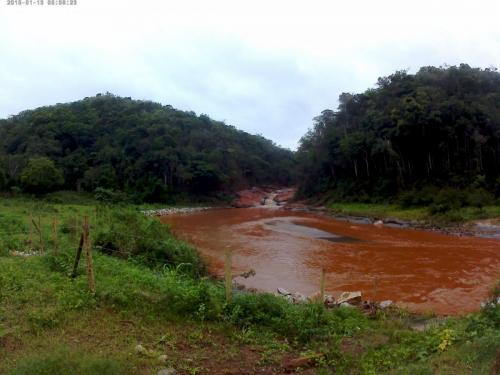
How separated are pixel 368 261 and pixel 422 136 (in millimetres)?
25156

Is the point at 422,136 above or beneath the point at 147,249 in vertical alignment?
above

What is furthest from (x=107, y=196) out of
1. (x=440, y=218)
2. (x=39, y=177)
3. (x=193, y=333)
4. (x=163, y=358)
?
(x=163, y=358)

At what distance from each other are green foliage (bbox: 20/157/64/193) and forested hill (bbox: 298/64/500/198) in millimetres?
31604

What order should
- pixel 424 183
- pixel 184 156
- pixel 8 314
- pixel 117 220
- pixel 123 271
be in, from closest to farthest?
pixel 8 314 < pixel 123 271 < pixel 117 220 < pixel 424 183 < pixel 184 156

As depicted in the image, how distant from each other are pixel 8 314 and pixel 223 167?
59340mm

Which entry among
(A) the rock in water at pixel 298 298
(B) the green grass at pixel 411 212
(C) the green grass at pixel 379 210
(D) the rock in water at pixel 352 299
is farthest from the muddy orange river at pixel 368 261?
(C) the green grass at pixel 379 210

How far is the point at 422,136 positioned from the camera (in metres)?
42.7

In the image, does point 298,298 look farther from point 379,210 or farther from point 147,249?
point 379,210

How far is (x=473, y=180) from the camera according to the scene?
38750 mm

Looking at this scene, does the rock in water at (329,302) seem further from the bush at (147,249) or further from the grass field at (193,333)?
the bush at (147,249)

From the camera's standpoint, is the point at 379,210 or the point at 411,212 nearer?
the point at 411,212

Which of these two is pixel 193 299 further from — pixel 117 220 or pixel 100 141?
pixel 100 141

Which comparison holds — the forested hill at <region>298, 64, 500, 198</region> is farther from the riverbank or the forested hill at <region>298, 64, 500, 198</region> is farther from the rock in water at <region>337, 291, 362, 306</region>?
the rock in water at <region>337, 291, 362, 306</region>

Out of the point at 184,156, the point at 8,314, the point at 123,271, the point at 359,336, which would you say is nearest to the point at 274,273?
the point at 123,271
